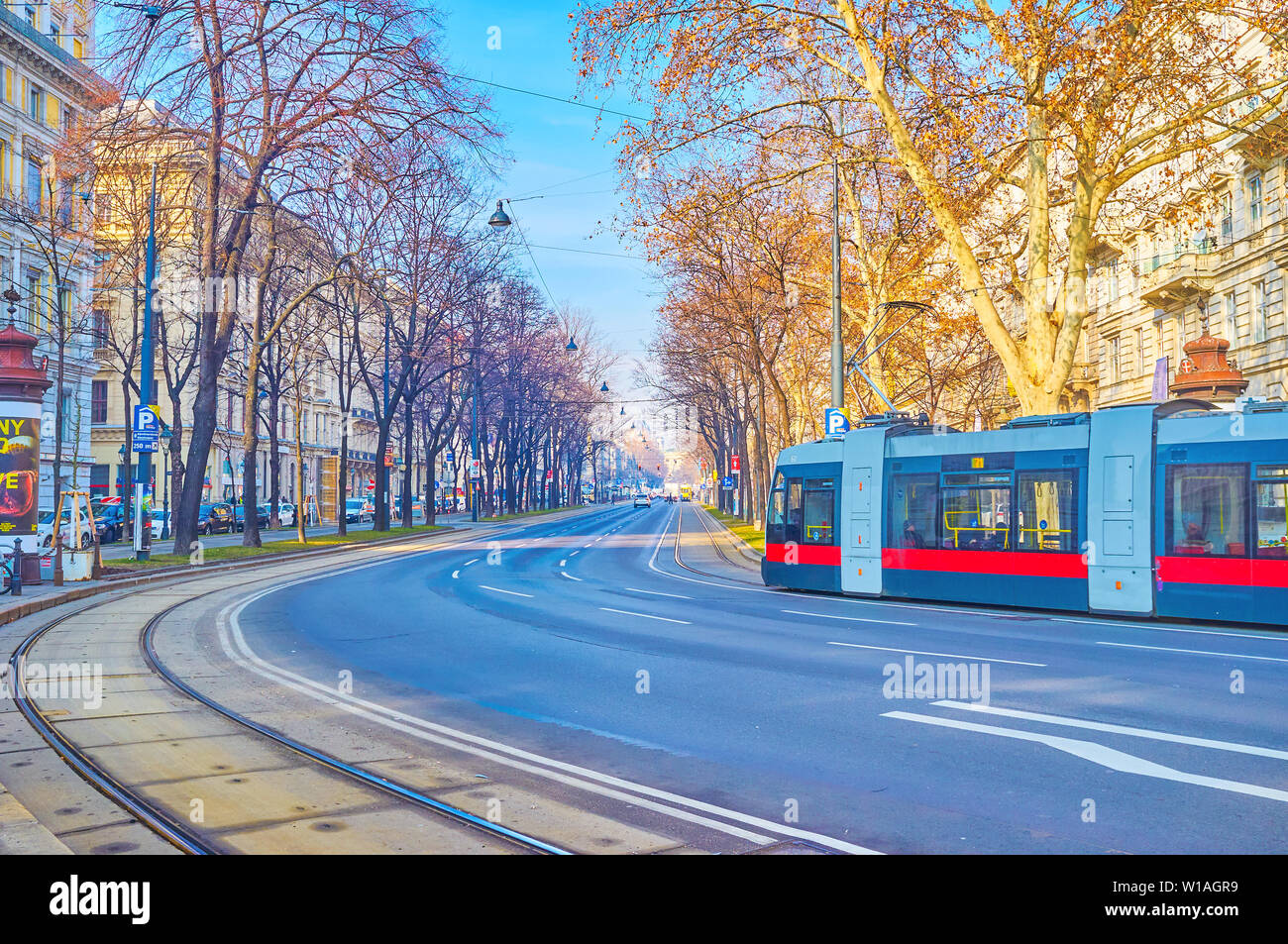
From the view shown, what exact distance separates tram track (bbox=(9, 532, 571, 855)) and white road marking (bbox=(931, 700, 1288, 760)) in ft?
14.6

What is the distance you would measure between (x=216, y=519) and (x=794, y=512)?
3923 cm

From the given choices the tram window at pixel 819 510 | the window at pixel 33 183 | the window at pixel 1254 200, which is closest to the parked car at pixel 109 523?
the window at pixel 33 183

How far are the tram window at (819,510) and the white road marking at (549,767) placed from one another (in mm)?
11602

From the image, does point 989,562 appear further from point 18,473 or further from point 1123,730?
point 18,473

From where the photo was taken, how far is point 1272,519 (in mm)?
14422

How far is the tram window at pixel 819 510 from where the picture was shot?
20.2 meters

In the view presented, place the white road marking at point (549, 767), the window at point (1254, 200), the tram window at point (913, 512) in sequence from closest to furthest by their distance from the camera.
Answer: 1. the white road marking at point (549, 767)
2. the tram window at point (913, 512)
3. the window at point (1254, 200)

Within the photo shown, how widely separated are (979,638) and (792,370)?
3839 centimetres

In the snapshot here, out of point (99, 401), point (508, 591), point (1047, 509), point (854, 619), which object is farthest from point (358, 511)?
point (1047, 509)

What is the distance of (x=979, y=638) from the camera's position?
13.3 meters

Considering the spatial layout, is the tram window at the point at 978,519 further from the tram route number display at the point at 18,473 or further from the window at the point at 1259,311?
the window at the point at 1259,311

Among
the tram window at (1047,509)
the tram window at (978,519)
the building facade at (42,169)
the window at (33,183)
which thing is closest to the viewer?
the tram window at (1047,509)

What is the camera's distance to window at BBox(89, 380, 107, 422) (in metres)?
61.6
